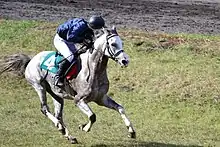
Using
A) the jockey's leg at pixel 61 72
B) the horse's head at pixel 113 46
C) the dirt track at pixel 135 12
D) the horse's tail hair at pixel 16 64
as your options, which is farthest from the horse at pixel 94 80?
the dirt track at pixel 135 12

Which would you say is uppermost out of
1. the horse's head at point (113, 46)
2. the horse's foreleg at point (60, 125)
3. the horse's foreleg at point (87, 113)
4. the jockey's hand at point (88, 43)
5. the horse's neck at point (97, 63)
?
the horse's head at point (113, 46)

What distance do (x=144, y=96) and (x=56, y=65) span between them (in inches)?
174

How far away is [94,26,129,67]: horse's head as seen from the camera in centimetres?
1054

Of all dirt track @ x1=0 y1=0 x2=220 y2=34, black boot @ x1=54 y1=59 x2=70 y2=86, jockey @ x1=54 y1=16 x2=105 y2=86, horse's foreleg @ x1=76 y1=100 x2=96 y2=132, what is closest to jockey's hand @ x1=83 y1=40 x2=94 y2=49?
jockey @ x1=54 y1=16 x2=105 y2=86

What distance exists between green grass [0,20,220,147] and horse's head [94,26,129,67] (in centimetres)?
166

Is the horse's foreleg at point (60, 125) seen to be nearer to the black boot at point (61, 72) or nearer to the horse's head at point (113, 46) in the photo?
the black boot at point (61, 72)

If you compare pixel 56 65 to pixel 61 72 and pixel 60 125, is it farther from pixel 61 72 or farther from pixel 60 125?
pixel 60 125

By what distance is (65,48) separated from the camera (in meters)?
11.9

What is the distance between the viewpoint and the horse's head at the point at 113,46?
10539mm

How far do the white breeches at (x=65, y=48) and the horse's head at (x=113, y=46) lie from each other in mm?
691

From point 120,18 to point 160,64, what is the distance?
597cm

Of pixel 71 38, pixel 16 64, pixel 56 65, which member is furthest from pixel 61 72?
pixel 16 64

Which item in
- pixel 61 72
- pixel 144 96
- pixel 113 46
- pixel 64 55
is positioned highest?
pixel 113 46

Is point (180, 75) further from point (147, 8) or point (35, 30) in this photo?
point (147, 8)
